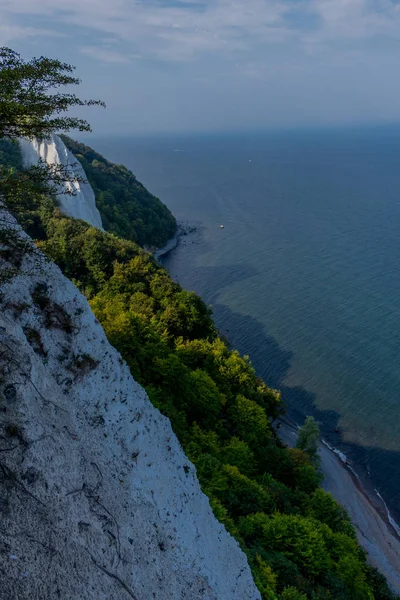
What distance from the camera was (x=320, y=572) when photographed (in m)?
21.8

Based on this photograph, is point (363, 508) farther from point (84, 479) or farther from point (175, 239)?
point (175, 239)

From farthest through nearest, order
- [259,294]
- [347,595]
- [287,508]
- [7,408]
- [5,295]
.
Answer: [259,294]
[287,508]
[347,595]
[5,295]
[7,408]

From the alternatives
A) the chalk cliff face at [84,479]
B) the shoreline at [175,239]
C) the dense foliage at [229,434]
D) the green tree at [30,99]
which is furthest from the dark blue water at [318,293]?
the green tree at [30,99]

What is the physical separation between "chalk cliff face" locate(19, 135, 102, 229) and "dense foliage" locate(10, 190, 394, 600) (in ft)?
64.3

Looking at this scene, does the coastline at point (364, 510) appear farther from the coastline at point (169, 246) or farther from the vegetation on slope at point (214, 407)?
the coastline at point (169, 246)

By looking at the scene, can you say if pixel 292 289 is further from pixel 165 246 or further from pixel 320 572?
pixel 320 572

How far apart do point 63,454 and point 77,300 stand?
21.0 ft

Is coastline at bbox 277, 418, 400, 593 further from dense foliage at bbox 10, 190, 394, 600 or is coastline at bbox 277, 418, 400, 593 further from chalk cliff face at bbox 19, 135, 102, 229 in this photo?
chalk cliff face at bbox 19, 135, 102, 229

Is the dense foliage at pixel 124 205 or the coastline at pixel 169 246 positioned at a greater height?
the dense foliage at pixel 124 205

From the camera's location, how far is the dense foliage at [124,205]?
79.5 m

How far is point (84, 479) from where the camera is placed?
11.5m

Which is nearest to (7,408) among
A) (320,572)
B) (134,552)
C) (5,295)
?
(5,295)

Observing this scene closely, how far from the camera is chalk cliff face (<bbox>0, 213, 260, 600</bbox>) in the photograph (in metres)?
9.42

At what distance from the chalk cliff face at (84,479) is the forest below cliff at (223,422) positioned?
144 inches
